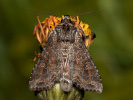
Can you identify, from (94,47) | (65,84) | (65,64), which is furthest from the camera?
(94,47)

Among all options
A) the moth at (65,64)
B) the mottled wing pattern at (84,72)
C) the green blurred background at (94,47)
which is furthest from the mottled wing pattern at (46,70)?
the green blurred background at (94,47)

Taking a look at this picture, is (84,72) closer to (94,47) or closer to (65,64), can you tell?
(65,64)

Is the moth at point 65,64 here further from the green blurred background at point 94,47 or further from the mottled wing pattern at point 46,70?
the green blurred background at point 94,47

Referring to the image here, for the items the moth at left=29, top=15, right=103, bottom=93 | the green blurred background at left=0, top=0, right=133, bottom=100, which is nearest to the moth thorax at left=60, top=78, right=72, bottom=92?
the moth at left=29, top=15, right=103, bottom=93

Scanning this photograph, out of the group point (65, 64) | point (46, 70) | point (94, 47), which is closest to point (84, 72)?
point (65, 64)

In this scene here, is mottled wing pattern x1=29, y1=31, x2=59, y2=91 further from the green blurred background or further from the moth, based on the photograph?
the green blurred background
